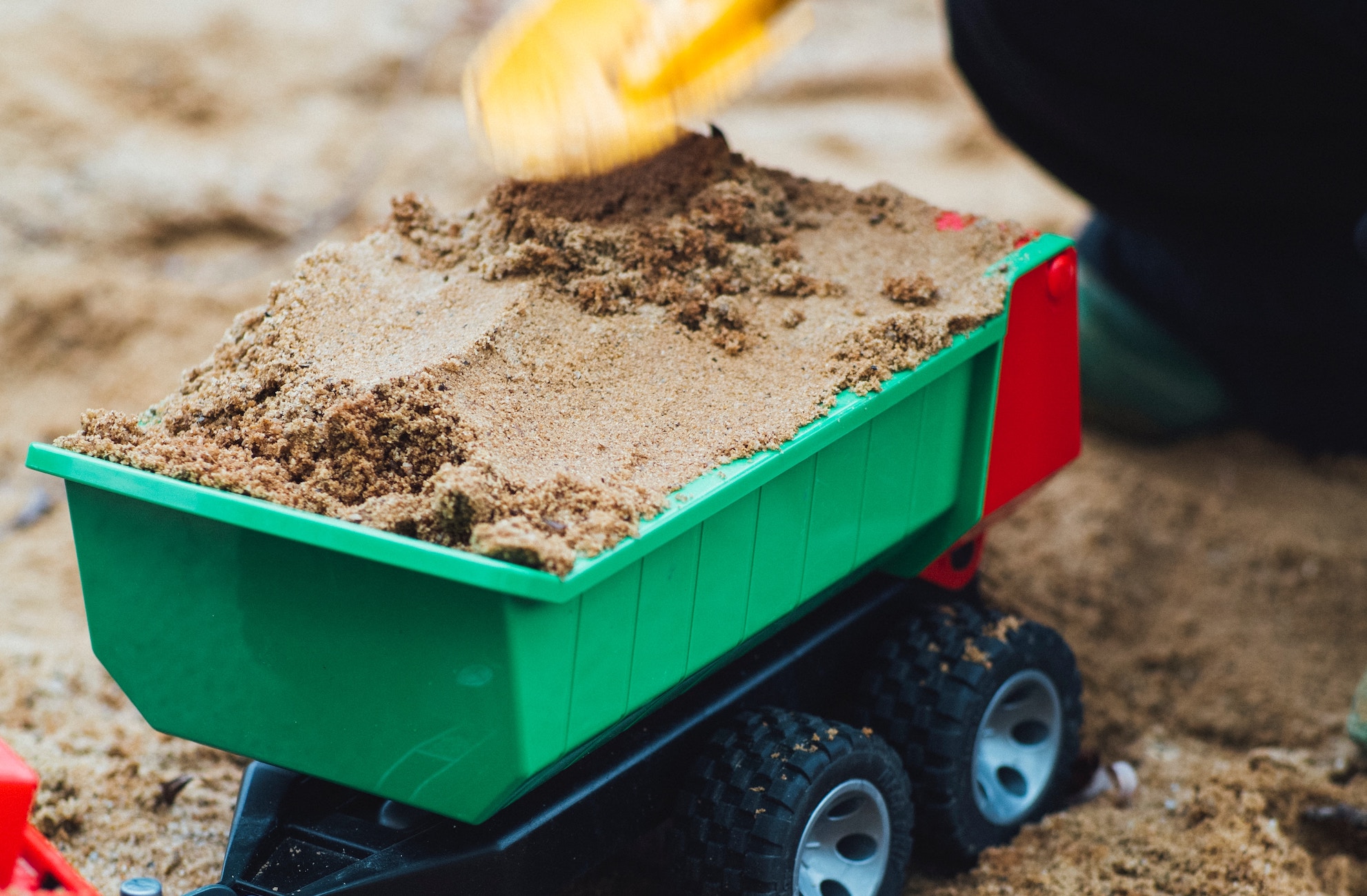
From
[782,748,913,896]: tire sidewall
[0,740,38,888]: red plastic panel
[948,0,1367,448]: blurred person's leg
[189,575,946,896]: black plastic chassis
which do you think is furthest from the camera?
[948,0,1367,448]: blurred person's leg

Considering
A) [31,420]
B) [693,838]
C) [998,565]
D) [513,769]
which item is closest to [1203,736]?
[998,565]

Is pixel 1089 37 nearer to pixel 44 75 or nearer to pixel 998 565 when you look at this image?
pixel 998 565

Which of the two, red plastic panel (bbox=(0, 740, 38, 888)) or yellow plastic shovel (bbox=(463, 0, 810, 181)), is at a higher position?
yellow plastic shovel (bbox=(463, 0, 810, 181))

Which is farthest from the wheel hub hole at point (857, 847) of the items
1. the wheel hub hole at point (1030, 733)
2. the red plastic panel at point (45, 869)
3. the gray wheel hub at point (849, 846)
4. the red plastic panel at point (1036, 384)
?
the red plastic panel at point (45, 869)

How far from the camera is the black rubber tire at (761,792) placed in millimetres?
1354

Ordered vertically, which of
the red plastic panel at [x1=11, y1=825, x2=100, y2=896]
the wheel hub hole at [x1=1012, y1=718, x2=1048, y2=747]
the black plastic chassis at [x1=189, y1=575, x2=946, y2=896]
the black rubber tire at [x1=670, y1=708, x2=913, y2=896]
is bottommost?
the wheel hub hole at [x1=1012, y1=718, x2=1048, y2=747]

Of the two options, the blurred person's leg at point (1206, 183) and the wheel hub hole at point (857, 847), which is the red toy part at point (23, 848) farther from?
the blurred person's leg at point (1206, 183)

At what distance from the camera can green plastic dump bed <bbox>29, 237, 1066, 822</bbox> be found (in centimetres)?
113

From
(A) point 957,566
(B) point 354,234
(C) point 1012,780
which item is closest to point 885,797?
(C) point 1012,780

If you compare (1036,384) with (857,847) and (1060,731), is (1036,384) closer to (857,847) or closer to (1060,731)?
(1060,731)

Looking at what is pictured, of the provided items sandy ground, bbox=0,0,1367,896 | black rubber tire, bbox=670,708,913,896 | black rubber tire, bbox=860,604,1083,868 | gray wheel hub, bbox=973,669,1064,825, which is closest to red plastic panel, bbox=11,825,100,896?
sandy ground, bbox=0,0,1367,896

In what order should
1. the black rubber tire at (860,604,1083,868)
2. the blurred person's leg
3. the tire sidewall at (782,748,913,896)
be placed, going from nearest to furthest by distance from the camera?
the tire sidewall at (782,748,913,896) → the black rubber tire at (860,604,1083,868) → the blurred person's leg

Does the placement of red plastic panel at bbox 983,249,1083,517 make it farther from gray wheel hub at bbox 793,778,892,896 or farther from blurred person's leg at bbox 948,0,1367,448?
blurred person's leg at bbox 948,0,1367,448

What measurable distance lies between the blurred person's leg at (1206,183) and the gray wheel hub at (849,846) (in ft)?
4.48
